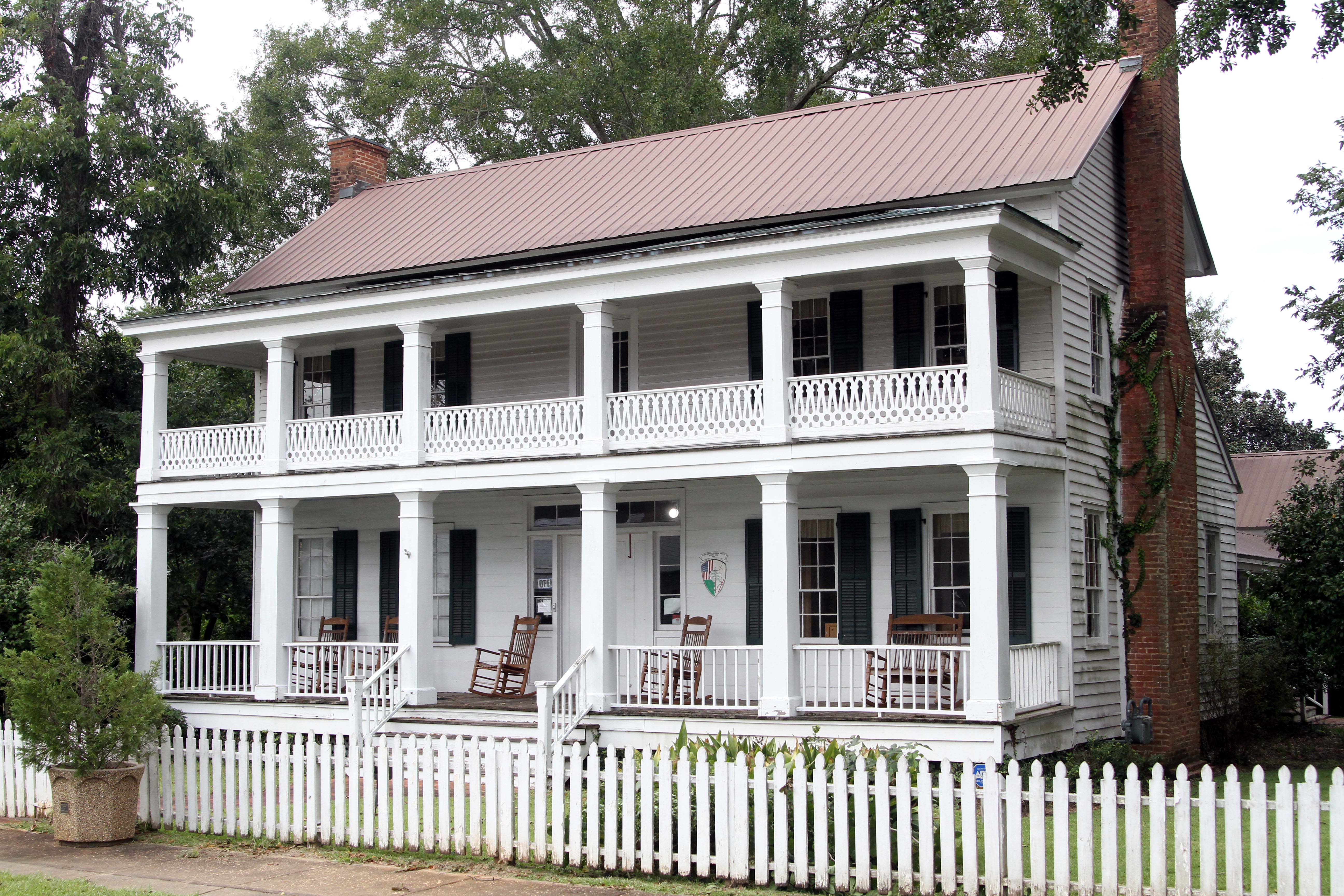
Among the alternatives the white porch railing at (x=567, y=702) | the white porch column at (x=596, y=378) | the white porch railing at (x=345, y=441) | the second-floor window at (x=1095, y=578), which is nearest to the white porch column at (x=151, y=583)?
the white porch railing at (x=345, y=441)

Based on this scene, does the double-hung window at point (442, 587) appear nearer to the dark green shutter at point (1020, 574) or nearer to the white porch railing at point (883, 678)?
the white porch railing at point (883, 678)

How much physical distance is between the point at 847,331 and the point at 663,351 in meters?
2.69

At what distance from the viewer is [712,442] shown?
15070 mm

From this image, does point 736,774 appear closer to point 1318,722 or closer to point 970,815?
point 970,815

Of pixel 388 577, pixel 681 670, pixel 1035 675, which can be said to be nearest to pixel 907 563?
pixel 1035 675

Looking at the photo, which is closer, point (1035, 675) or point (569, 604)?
point (1035, 675)

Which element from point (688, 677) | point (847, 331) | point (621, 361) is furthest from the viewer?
point (621, 361)

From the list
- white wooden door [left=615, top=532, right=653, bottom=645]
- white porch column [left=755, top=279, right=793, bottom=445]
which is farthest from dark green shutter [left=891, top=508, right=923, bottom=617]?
white wooden door [left=615, top=532, right=653, bottom=645]

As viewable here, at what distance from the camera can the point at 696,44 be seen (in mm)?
31625

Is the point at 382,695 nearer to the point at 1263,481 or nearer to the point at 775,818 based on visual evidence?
the point at 775,818

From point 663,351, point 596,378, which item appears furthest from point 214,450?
point 663,351

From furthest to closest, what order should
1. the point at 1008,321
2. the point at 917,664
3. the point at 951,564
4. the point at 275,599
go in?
the point at 275,599 → the point at 951,564 → the point at 1008,321 → the point at 917,664

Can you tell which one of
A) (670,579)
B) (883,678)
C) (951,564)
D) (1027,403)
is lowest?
(883,678)

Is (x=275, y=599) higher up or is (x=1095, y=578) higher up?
(x=1095, y=578)
